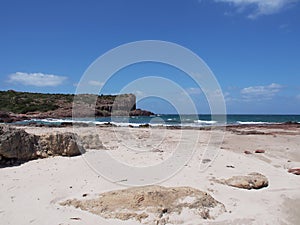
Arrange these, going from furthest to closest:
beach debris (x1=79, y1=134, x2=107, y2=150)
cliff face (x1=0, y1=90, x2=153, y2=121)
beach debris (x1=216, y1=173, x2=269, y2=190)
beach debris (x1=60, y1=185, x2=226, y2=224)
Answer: cliff face (x1=0, y1=90, x2=153, y2=121)
beach debris (x1=79, y1=134, x2=107, y2=150)
beach debris (x1=216, y1=173, x2=269, y2=190)
beach debris (x1=60, y1=185, x2=226, y2=224)

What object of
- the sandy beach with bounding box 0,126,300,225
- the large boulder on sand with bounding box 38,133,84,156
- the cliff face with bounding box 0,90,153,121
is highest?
the cliff face with bounding box 0,90,153,121

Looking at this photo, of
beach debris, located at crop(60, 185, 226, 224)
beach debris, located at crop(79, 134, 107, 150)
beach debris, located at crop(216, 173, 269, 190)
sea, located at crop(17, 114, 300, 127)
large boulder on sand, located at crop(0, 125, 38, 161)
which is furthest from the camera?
sea, located at crop(17, 114, 300, 127)

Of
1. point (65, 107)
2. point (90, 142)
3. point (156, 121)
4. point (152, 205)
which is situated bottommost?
point (152, 205)

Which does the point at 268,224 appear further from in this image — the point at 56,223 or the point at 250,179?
the point at 56,223

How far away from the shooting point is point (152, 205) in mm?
5039

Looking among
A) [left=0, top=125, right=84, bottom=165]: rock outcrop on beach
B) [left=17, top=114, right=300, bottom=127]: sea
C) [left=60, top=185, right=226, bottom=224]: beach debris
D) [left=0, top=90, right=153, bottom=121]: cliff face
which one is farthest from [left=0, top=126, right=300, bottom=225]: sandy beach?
[left=0, top=90, right=153, bottom=121]: cliff face

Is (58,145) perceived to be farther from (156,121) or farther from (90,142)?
(156,121)

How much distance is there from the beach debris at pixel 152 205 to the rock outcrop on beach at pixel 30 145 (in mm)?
3502

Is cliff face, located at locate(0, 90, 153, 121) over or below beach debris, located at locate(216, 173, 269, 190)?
over

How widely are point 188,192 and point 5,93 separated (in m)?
80.3

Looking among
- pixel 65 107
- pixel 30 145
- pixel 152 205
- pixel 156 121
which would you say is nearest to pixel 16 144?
pixel 30 145

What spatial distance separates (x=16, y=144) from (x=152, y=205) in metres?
4.91

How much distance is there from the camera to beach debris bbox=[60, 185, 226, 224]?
4.84m

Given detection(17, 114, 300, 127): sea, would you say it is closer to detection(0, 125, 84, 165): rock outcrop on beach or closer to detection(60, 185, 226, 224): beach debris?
detection(0, 125, 84, 165): rock outcrop on beach
